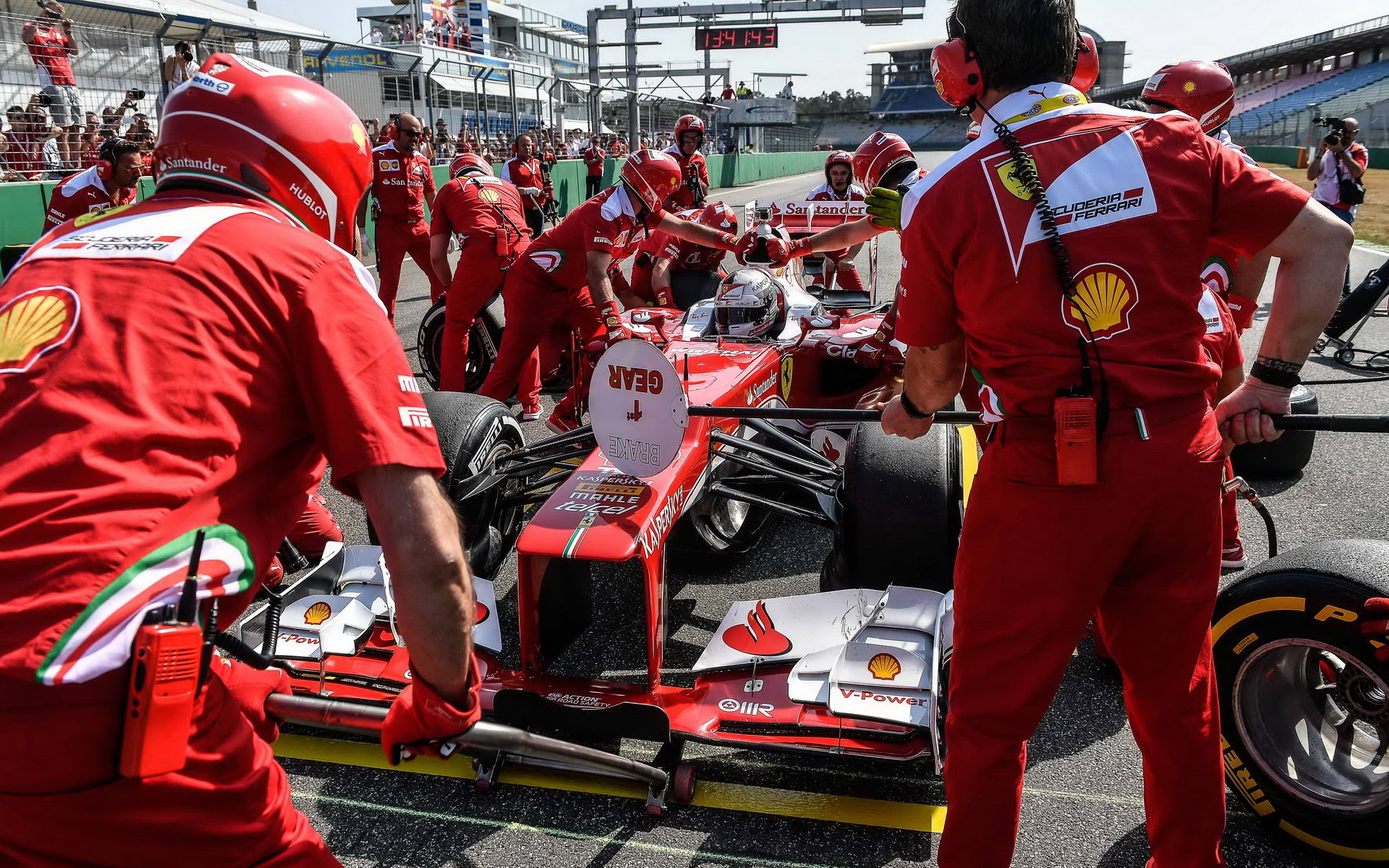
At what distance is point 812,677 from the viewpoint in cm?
309

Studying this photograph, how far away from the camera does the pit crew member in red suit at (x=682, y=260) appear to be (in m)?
9.06

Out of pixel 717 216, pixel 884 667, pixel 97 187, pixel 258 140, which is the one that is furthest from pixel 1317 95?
pixel 258 140

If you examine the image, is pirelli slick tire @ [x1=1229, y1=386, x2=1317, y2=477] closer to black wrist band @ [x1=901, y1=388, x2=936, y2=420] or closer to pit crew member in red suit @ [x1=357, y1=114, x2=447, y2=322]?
black wrist band @ [x1=901, y1=388, x2=936, y2=420]

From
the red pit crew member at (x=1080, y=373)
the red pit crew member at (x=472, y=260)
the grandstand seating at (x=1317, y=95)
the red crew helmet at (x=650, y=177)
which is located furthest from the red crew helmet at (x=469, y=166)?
the grandstand seating at (x=1317, y=95)

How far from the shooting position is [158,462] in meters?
1.30

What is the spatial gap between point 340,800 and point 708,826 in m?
1.11

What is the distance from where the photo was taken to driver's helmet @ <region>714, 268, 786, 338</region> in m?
5.31

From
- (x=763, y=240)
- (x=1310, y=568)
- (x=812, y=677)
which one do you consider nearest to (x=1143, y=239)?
(x=1310, y=568)

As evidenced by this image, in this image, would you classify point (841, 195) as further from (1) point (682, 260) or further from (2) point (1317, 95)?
(2) point (1317, 95)

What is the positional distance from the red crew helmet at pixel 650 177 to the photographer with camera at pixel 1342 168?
9198 millimetres

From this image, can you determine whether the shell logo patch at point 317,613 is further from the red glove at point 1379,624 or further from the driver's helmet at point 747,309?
the red glove at point 1379,624

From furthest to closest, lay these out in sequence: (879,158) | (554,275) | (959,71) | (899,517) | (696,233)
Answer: (696,233) → (554,275) → (879,158) → (899,517) → (959,71)

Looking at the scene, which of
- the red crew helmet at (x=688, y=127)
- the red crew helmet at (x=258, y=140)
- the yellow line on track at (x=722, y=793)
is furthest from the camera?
the red crew helmet at (x=688, y=127)

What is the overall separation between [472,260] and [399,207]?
115 inches
